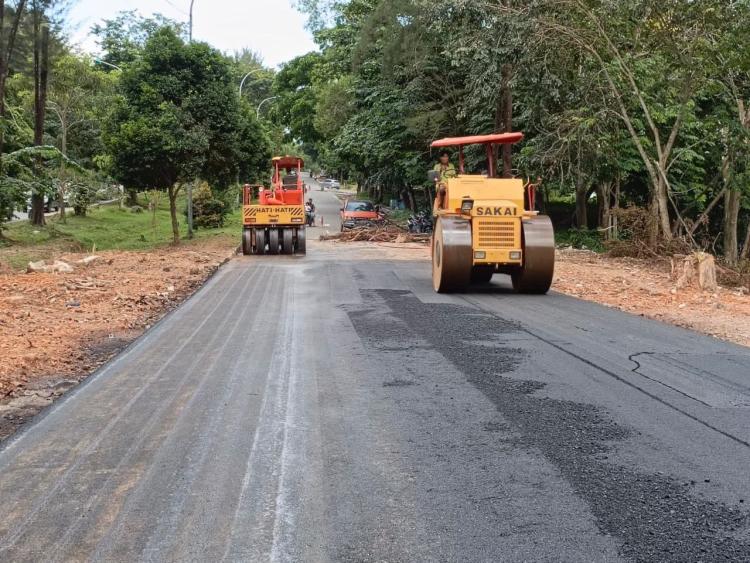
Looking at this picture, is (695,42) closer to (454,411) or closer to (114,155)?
(454,411)

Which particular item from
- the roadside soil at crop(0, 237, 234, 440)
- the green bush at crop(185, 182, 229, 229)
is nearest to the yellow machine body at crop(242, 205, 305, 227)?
the roadside soil at crop(0, 237, 234, 440)

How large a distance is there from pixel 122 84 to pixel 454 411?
21.4 metres

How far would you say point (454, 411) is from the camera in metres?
5.77

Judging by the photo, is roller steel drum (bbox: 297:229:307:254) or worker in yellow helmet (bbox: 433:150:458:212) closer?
worker in yellow helmet (bbox: 433:150:458:212)

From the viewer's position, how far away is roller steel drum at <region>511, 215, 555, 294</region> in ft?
41.6

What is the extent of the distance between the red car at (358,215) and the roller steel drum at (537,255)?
2129 cm

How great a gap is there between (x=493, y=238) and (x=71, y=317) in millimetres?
7016

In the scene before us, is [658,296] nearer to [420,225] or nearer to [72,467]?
[72,467]

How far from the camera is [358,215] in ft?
116

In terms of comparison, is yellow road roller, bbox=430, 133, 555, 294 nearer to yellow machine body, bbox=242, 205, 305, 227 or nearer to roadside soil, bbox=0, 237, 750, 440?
roadside soil, bbox=0, 237, 750, 440

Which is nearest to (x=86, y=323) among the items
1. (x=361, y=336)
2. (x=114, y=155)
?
(x=361, y=336)

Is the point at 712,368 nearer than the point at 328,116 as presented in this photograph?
Yes

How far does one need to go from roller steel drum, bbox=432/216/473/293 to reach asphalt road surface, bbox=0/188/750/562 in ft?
12.5

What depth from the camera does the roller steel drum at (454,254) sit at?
499 inches
